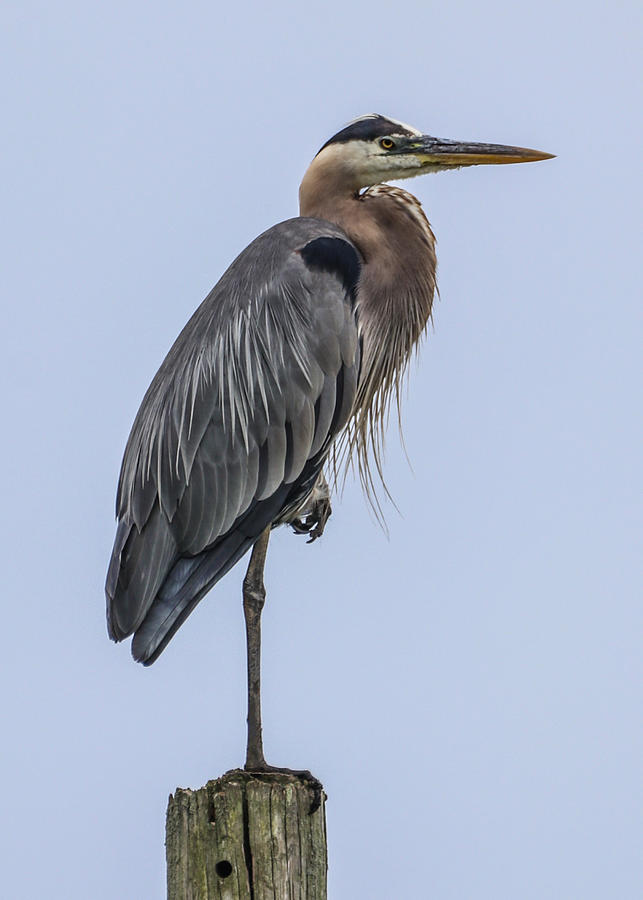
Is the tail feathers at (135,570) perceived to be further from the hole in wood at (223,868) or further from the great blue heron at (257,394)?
the hole in wood at (223,868)

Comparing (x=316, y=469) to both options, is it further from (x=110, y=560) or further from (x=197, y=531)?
(x=110, y=560)

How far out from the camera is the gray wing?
4.78 m

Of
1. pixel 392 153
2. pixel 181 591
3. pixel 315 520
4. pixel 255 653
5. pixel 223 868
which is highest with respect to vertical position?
pixel 392 153

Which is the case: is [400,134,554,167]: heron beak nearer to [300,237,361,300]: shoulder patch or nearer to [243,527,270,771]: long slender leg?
[300,237,361,300]: shoulder patch

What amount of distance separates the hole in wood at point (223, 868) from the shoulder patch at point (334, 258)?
226 centimetres

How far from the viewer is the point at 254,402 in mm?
4887

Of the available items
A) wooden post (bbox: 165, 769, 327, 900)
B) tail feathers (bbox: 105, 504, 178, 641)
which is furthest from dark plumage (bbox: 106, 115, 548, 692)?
wooden post (bbox: 165, 769, 327, 900)

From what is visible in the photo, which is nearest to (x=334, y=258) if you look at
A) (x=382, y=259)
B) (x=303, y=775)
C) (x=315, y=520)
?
(x=382, y=259)

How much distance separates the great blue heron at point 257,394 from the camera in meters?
4.66

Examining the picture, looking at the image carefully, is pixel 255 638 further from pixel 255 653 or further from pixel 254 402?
pixel 254 402

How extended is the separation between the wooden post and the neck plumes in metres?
2.07

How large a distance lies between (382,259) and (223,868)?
8.30 ft

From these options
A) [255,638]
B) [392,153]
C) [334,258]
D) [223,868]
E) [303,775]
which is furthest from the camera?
[392,153]

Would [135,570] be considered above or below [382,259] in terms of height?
below
